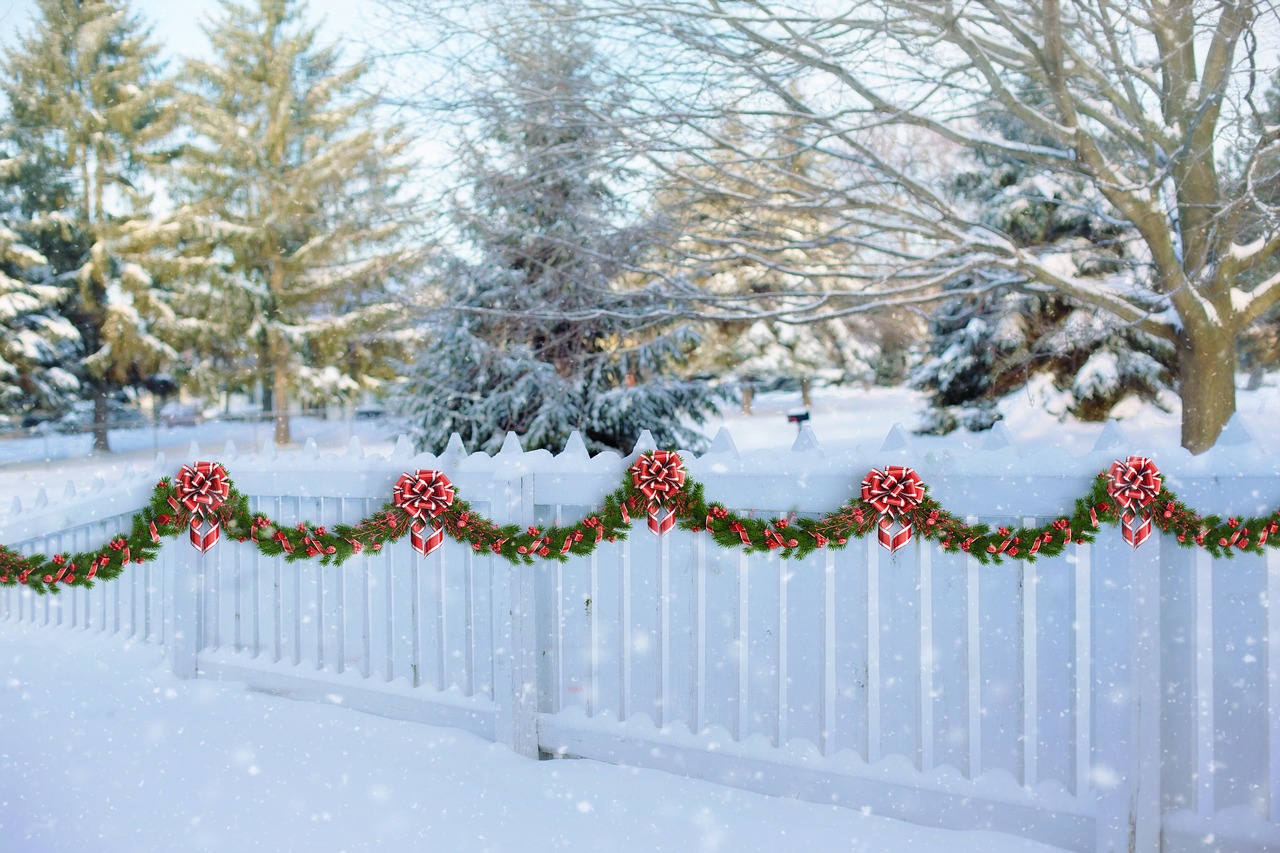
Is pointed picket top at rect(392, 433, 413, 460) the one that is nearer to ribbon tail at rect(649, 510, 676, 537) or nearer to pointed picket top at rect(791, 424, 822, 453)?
ribbon tail at rect(649, 510, 676, 537)

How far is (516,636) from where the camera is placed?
3.68 m

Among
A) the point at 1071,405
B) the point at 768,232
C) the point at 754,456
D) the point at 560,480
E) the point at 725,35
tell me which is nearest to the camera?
the point at 754,456

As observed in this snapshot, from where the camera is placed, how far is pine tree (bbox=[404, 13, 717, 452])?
32.9 feet

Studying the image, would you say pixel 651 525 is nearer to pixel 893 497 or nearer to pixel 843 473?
pixel 843 473

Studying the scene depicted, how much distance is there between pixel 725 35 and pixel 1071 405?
424 inches

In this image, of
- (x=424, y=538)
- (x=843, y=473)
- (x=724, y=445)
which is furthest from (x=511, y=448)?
(x=843, y=473)

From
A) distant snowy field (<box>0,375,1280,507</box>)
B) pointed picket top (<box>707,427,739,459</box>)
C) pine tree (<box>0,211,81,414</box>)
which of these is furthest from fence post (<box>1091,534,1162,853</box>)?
pine tree (<box>0,211,81,414</box>)

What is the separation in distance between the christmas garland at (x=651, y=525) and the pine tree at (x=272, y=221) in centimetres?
1895

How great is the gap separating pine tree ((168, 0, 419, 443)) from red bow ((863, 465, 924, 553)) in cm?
2123

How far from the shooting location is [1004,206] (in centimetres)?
1580

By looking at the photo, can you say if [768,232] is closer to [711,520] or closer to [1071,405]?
[711,520]

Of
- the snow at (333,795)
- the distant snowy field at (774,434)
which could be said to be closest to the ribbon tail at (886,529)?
the snow at (333,795)

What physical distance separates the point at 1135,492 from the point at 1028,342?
14.7m

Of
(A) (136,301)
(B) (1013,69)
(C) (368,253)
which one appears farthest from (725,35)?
(A) (136,301)
